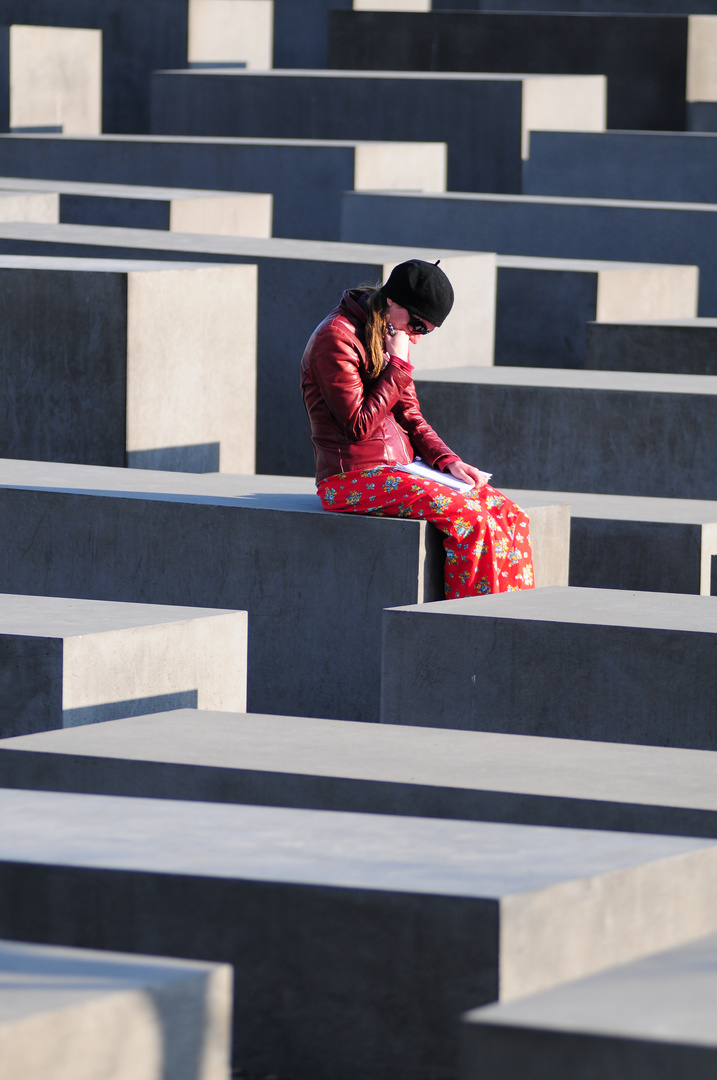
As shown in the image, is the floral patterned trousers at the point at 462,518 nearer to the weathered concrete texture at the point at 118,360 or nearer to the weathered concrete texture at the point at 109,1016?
the weathered concrete texture at the point at 118,360

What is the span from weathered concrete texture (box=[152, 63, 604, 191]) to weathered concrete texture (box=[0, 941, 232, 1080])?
16.5 meters

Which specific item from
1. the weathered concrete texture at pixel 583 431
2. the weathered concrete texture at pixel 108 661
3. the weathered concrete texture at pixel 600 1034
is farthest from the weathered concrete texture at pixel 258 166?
the weathered concrete texture at pixel 600 1034

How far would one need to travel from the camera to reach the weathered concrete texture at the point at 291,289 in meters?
10.8

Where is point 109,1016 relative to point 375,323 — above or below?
below

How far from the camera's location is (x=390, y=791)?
4195 mm

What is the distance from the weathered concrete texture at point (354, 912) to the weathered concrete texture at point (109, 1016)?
36cm

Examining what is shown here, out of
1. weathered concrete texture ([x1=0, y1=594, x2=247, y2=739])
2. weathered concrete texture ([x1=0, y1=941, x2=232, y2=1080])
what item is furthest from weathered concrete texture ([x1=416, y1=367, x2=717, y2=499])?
weathered concrete texture ([x1=0, y1=941, x2=232, y2=1080])

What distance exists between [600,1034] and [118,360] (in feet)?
22.3

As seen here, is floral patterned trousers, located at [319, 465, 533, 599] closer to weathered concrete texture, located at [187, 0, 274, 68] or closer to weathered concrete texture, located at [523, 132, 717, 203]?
weathered concrete texture, located at [523, 132, 717, 203]

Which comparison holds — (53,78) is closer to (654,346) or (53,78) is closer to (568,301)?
(568,301)

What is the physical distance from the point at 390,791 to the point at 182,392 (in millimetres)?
5347

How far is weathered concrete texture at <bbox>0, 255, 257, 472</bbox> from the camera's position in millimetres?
8969

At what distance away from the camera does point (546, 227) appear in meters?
15.4

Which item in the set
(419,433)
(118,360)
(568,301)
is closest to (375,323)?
(419,433)
